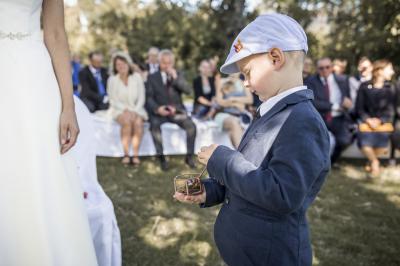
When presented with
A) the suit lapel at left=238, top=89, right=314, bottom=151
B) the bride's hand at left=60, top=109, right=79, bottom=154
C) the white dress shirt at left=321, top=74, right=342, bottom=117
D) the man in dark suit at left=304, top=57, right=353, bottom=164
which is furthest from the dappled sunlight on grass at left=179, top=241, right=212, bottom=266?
the white dress shirt at left=321, top=74, right=342, bottom=117

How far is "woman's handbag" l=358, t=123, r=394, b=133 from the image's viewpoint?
6.25 metres

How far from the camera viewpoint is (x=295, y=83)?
4.72ft

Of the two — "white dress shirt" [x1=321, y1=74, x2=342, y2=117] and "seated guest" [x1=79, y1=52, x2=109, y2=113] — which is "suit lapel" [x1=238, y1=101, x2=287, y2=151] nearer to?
"white dress shirt" [x1=321, y1=74, x2=342, y2=117]

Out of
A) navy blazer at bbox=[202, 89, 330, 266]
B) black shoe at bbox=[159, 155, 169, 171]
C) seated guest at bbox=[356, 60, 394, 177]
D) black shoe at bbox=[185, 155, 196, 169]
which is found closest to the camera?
navy blazer at bbox=[202, 89, 330, 266]

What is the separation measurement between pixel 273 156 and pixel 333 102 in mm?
5963

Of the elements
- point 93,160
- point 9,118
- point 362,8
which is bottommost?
point 93,160

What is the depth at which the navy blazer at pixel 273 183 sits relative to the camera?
1286 millimetres

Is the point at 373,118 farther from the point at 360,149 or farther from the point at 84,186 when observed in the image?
the point at 84,186

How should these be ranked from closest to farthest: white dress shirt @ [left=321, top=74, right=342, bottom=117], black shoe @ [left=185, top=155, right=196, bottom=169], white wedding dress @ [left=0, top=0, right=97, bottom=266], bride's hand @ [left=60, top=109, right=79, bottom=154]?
1. white wedding dress @ [left=0, top=0, right=97, bottom=266]
2. bride's hand @ [left=60, top=109, right=79, bottom=154]
3. black shoe @ [left=185, top=155, right=196, bottom=169]
4. white dress shirt @ [left=321, top=74, right=342, bottom=117]

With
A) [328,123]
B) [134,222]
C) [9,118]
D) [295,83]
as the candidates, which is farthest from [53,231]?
[328,123]

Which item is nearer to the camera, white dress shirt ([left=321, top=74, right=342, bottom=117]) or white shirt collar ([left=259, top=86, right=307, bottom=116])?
white shirt collar ([left=259, top=86, right=307, bottom=116])

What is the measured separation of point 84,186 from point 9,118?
98cm

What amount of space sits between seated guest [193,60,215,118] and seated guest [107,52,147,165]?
→ 47.8 inches

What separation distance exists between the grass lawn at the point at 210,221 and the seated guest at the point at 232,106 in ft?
4.57
